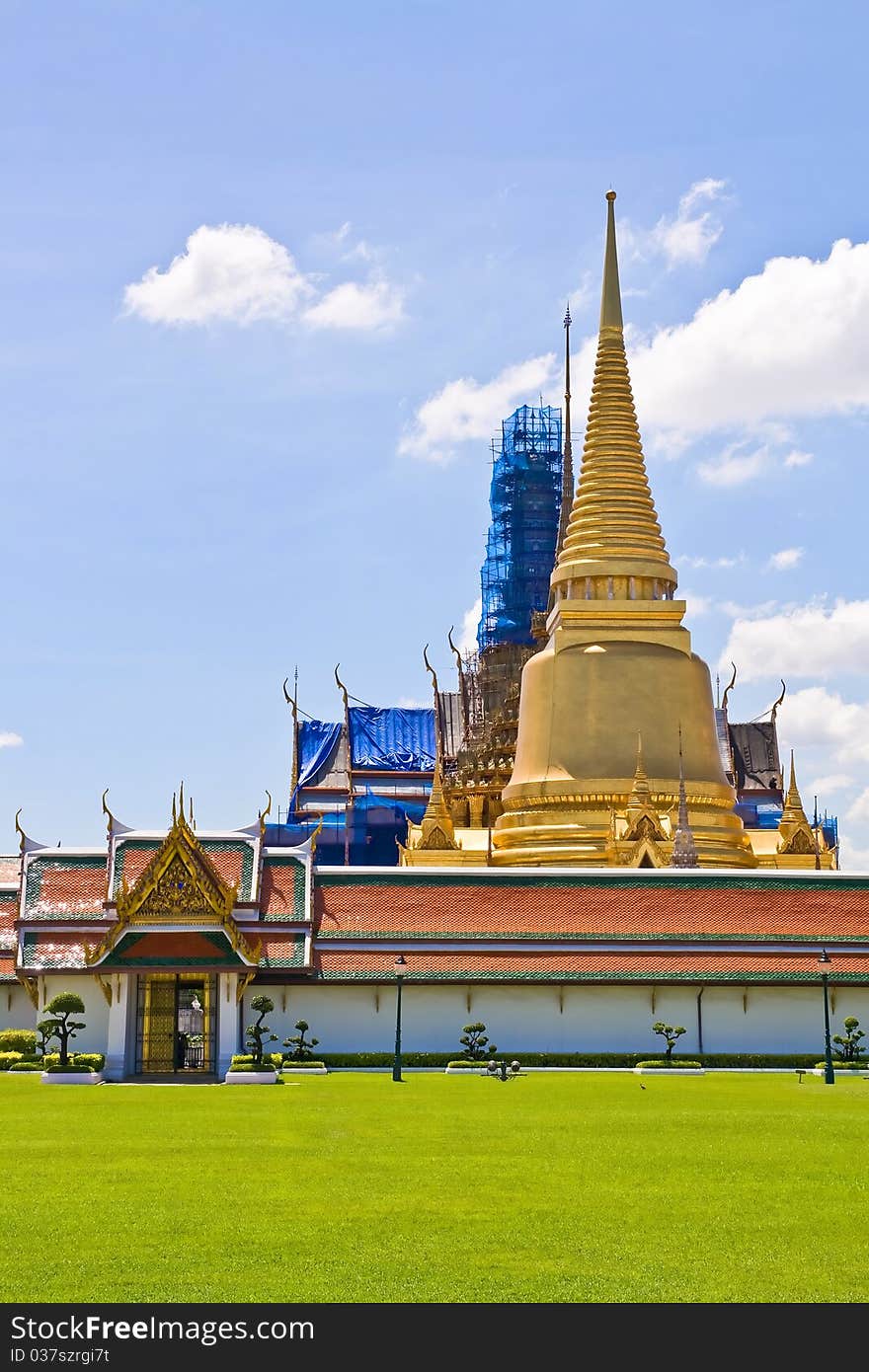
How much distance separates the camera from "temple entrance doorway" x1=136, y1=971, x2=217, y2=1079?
115 feet

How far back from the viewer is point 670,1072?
33875 mm

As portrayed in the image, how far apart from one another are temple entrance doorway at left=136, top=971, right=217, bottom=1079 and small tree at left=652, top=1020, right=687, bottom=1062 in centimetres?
803

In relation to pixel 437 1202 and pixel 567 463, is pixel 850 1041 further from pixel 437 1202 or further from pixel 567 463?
pixel 567 463

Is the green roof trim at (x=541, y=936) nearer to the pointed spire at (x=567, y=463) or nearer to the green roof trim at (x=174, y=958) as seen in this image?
the green roof trim at (x=174, y=958)

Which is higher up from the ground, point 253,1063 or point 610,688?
Answer: point 610,688

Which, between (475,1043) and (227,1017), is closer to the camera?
(227,1017)

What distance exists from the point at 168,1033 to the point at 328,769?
52872mm

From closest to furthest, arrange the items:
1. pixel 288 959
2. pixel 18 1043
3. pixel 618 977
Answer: pixel 288 959
pixel 18 1043
pixel 618 977

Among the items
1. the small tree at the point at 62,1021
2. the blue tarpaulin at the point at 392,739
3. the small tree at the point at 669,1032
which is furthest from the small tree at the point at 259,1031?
the blue tarpaulin at the point at 392,739

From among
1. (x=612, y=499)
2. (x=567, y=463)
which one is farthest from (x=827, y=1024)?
(x=567, y=463)

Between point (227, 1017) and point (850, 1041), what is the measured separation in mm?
11208

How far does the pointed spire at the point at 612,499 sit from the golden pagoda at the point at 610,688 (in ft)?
0.10

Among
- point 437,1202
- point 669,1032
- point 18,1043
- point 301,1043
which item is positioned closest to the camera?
point 437,1202

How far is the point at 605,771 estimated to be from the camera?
52.3m
